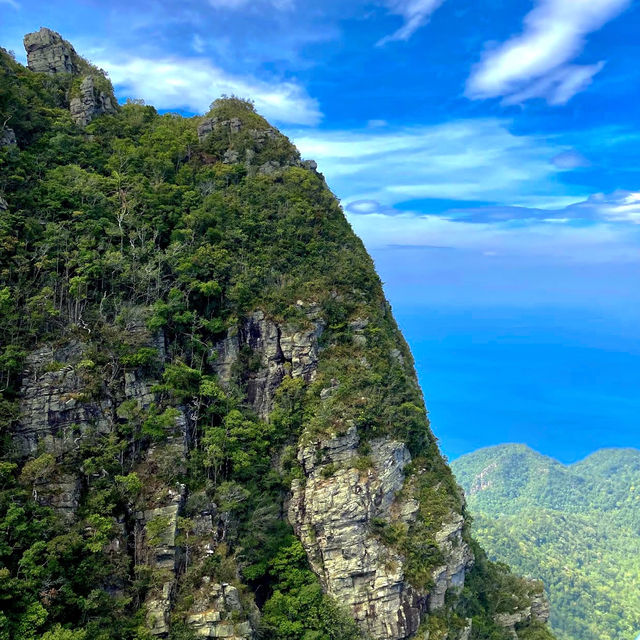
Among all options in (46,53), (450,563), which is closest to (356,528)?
(450,563)

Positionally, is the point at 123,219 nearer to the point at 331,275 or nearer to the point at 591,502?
the point at 331,275

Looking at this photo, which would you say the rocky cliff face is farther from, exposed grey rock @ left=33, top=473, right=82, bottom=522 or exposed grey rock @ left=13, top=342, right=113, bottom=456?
exposed grey rock @ left=33, top=473, right=82, bottom=522

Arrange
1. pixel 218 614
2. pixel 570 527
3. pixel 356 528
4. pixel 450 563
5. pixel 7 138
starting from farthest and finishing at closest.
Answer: pixel 570 527 < pixel 7 138 < pixel 450 563 < pixel 356 528 < pixel 218 614

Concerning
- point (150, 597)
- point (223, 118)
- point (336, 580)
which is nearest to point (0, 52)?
point (223, 118)

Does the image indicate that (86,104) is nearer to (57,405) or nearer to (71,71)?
(71,71)

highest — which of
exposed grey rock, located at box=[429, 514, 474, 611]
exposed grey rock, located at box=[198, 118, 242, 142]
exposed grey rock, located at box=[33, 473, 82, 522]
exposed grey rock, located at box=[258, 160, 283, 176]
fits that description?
exposed grey rock, located at box=[198, 118, 242, 142]

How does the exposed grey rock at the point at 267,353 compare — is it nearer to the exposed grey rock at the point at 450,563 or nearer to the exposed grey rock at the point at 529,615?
the exposed grey rock at the point at 450,563

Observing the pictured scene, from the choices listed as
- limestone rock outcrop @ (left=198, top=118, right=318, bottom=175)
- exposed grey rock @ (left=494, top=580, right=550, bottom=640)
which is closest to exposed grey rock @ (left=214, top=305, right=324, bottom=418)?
limestone rock outcrop @ (left=198, top=118, right=318, bottom=175)
